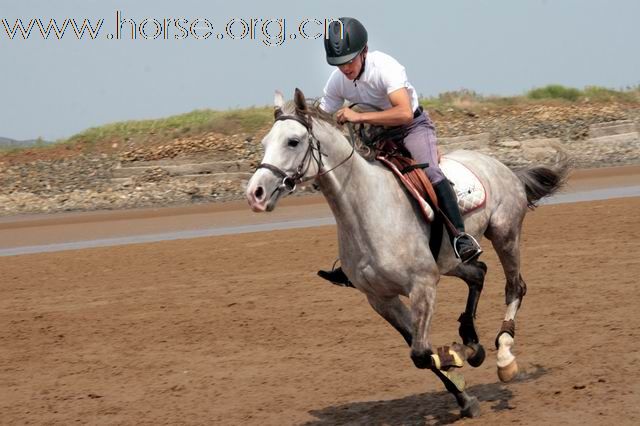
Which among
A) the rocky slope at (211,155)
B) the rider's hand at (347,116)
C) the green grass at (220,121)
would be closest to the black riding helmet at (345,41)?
the rider's hand at (347,116)

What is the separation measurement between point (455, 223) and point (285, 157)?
4.91ft

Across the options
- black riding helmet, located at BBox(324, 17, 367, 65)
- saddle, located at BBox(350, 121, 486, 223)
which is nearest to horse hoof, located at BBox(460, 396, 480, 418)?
saddle, located at BBox(350, 121, 486, 223)

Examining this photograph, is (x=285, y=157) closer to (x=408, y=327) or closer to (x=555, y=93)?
(x=408, y=327)

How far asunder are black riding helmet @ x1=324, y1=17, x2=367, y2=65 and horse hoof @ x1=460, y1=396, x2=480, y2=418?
8.36 feet

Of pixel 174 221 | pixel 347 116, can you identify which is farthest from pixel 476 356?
pixel 174 221

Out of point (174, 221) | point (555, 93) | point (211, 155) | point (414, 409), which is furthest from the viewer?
point (555, 93)

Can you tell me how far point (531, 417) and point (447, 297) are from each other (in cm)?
479

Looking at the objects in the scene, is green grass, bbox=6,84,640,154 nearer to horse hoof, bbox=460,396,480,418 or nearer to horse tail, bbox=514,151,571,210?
horse tail, bbox=514,151,571,210

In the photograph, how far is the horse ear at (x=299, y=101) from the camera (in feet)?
20.8

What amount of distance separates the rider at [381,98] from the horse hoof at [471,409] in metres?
1.00

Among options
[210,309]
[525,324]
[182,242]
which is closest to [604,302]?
[525,324]

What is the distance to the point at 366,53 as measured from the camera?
6910mm

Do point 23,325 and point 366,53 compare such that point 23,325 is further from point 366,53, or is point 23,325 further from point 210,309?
point 366,53

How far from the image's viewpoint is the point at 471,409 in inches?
282
